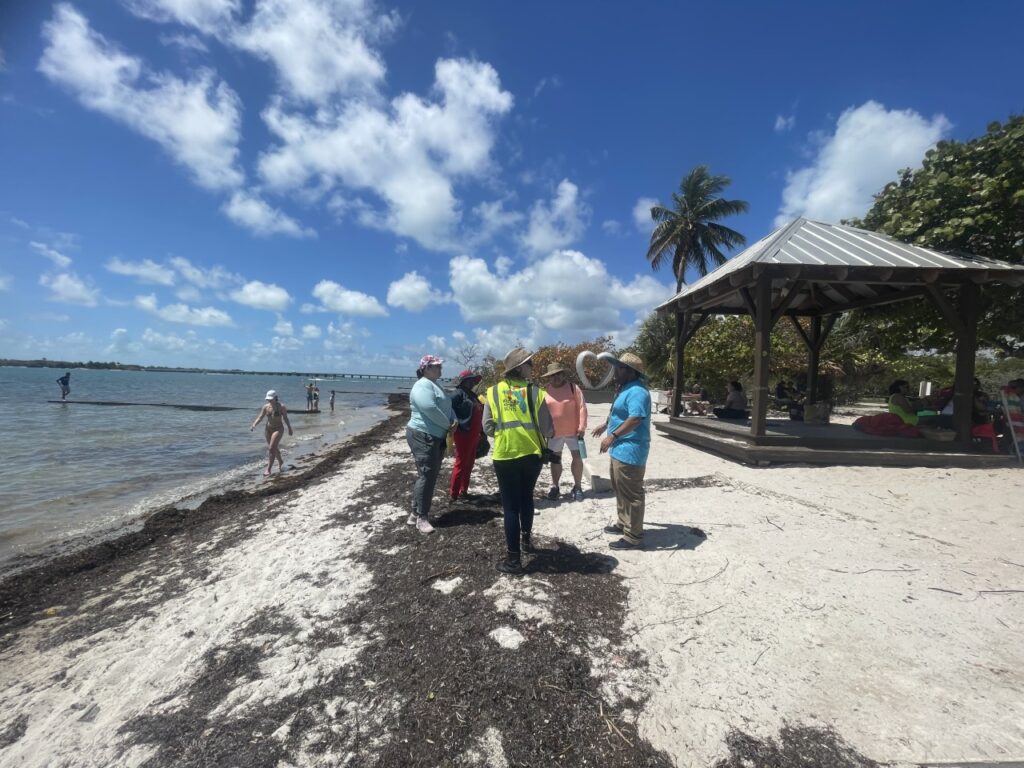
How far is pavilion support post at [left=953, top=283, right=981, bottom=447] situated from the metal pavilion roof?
43 centimetres

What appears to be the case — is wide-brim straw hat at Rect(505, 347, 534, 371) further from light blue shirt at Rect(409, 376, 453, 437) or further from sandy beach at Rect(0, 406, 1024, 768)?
sandy beach at Rect(0, 406, 1024, 768)

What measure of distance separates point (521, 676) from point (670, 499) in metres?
3.72

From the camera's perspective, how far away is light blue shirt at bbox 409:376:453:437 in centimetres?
449

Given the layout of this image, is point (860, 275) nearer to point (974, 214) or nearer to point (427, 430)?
point (974, 214)

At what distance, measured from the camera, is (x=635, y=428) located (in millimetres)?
3781

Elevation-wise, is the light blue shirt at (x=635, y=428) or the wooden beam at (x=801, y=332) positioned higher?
the wooden beam at (x=801, y=332)

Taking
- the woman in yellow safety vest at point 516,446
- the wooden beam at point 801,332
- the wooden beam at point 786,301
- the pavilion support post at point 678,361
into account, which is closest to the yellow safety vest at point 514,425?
the woman in yellow safety vest at point 516,446

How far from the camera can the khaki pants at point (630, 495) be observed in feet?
12.6

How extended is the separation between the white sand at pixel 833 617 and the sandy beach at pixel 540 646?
0.05ft

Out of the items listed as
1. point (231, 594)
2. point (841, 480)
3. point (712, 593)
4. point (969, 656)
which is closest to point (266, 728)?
point (231, 594)

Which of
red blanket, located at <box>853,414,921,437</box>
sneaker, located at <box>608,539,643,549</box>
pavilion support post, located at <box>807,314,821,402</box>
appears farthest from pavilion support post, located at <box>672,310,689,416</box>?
sneaker, located at <box>608,539,643,549</box>

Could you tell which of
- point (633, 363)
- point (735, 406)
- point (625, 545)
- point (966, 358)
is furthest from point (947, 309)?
point (625, 545)

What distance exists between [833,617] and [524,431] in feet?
7.92

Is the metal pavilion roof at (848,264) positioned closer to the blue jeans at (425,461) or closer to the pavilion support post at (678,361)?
the pavilion support post at (678,361)
